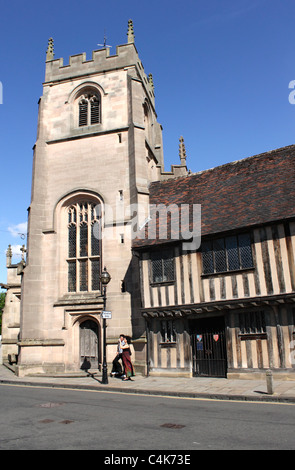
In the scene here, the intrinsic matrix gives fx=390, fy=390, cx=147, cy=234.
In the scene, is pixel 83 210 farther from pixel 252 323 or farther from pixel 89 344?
pixel 252 323

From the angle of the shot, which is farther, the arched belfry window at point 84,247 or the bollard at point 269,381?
the arched belfry window at point 84,247

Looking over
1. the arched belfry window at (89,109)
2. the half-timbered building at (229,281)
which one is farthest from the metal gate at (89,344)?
the arched belfry window at (89,109)

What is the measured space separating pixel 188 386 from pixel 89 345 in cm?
686

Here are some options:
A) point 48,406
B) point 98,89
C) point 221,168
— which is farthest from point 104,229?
point 48,406

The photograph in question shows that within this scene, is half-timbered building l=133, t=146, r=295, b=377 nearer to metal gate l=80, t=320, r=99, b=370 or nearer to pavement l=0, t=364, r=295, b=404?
pavement l=0, t=364, r=295, b=404

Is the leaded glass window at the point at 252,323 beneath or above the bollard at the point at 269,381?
above

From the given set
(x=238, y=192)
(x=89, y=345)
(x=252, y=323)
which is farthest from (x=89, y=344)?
(x=238, y=192)

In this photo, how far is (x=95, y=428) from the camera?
6547mm

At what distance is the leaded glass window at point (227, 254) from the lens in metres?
13.4

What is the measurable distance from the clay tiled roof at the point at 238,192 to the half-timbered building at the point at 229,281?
0.15ft

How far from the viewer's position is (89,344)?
57.3ft

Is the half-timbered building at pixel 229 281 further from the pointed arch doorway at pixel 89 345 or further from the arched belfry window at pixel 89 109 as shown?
the arched belfry window at pixel 89 109

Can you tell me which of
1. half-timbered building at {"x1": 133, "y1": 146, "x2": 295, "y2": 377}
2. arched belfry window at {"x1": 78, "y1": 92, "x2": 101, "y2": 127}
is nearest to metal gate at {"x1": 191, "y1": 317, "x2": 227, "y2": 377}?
half-timbered building at {"x1": 133, "y1": 146, "x2": 295, "y2": 377}

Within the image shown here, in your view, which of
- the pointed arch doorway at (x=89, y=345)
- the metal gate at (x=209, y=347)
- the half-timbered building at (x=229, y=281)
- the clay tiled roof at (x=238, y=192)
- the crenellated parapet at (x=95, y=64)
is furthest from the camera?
the crenellated parapet at (x=95, y=64)
